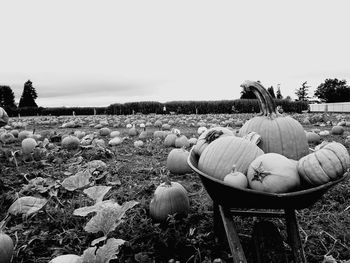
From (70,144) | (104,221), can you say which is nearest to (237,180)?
(104,221)

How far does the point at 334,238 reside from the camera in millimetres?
2188

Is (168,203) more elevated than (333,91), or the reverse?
(333,91)

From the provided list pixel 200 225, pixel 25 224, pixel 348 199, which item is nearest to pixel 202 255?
pixel 200 225

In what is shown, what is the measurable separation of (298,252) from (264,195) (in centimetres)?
43

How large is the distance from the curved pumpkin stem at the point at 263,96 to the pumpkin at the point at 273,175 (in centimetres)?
78

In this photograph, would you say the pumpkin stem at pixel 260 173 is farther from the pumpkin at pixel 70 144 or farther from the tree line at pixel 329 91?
the tree line at pixel 329 91

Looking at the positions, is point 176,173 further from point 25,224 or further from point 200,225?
point 25,224

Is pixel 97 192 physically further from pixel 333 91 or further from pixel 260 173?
pixel 333 91

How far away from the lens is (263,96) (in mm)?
2342

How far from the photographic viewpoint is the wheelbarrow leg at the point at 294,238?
161 cm

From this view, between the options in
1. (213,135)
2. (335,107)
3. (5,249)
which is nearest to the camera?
(5,249)

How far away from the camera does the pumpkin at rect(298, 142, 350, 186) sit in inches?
61.1

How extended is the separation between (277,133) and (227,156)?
2.09ft

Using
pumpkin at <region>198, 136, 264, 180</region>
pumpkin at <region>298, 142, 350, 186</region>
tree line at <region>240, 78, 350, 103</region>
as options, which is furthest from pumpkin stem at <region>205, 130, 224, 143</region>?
tree line at <region>240, 78, 350, 103</region>
